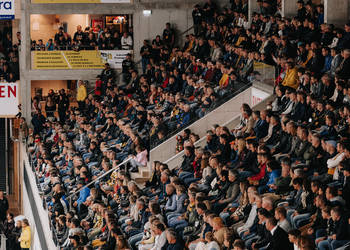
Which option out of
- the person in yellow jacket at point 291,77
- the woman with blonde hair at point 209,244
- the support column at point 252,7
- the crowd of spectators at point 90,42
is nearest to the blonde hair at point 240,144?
the person in yellow jacket at point 291,77

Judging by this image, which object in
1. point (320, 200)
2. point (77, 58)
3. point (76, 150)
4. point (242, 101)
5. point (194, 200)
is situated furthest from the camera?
point (77, 58)

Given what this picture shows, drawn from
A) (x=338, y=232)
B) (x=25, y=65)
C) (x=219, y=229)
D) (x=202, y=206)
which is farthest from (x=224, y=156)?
(x=25, y=65)

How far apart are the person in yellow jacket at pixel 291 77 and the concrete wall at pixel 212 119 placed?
0.75 m

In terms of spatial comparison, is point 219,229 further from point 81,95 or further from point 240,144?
point 81,95

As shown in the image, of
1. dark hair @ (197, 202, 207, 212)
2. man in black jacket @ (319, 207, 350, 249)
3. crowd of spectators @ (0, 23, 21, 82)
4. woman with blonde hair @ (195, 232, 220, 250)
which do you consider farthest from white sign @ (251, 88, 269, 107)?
crowd of spectators @ (0, 23, 21, 82)

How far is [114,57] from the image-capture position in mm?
28359

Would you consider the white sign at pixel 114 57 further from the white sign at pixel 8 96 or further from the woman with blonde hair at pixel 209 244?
the woman with blonde hair at pixel 209 244

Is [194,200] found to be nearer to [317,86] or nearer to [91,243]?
[91,243]

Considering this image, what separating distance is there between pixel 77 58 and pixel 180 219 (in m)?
15.4

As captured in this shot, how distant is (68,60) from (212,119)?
11.4 metres

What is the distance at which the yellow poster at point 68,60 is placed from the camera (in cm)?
2819

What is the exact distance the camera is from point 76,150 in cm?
2200

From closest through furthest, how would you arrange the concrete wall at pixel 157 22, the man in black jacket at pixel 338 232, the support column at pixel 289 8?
1. the man in black jacket at pixel 338 232
2. the support column at pixel 289 8
3. the concrete wall at pixel 157 22

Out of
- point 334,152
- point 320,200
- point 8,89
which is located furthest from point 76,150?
point 320,200
